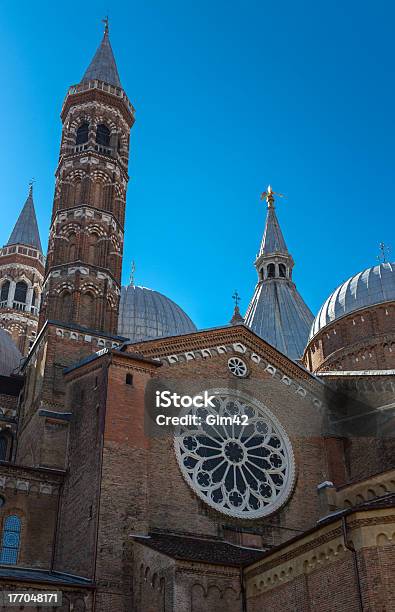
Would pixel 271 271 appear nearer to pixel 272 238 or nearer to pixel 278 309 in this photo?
pixel 272 238

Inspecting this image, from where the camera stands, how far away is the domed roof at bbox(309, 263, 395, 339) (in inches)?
→ 1603

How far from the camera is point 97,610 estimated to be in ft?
67.1

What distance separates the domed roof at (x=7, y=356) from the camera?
40.7 meters

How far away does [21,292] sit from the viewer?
192 ft

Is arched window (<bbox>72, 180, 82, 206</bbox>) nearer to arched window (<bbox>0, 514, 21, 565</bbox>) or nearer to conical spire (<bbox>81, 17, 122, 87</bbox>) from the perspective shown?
conical spire (<bbox>81, 17, 122, 87</bbox>)

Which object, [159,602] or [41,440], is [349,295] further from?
[159,602]

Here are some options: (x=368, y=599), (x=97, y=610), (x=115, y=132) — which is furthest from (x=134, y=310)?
(x=368, y=599)

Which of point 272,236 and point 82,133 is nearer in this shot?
point 82,133

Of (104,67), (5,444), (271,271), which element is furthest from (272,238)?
(5,444)

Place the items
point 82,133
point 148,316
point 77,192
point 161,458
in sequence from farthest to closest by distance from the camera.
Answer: point 148,316 < point 82,133 < point 77,192 < point 161,458

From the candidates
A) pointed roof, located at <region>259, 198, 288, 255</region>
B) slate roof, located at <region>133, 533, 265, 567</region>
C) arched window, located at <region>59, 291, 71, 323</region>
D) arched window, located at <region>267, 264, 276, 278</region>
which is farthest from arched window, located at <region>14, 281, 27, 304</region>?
slate roof, located at <region>133, 533, 265, 567</region>

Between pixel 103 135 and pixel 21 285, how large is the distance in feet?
78.9

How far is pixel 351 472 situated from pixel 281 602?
9.04m

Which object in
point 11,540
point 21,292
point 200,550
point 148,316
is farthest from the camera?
point 21,292
